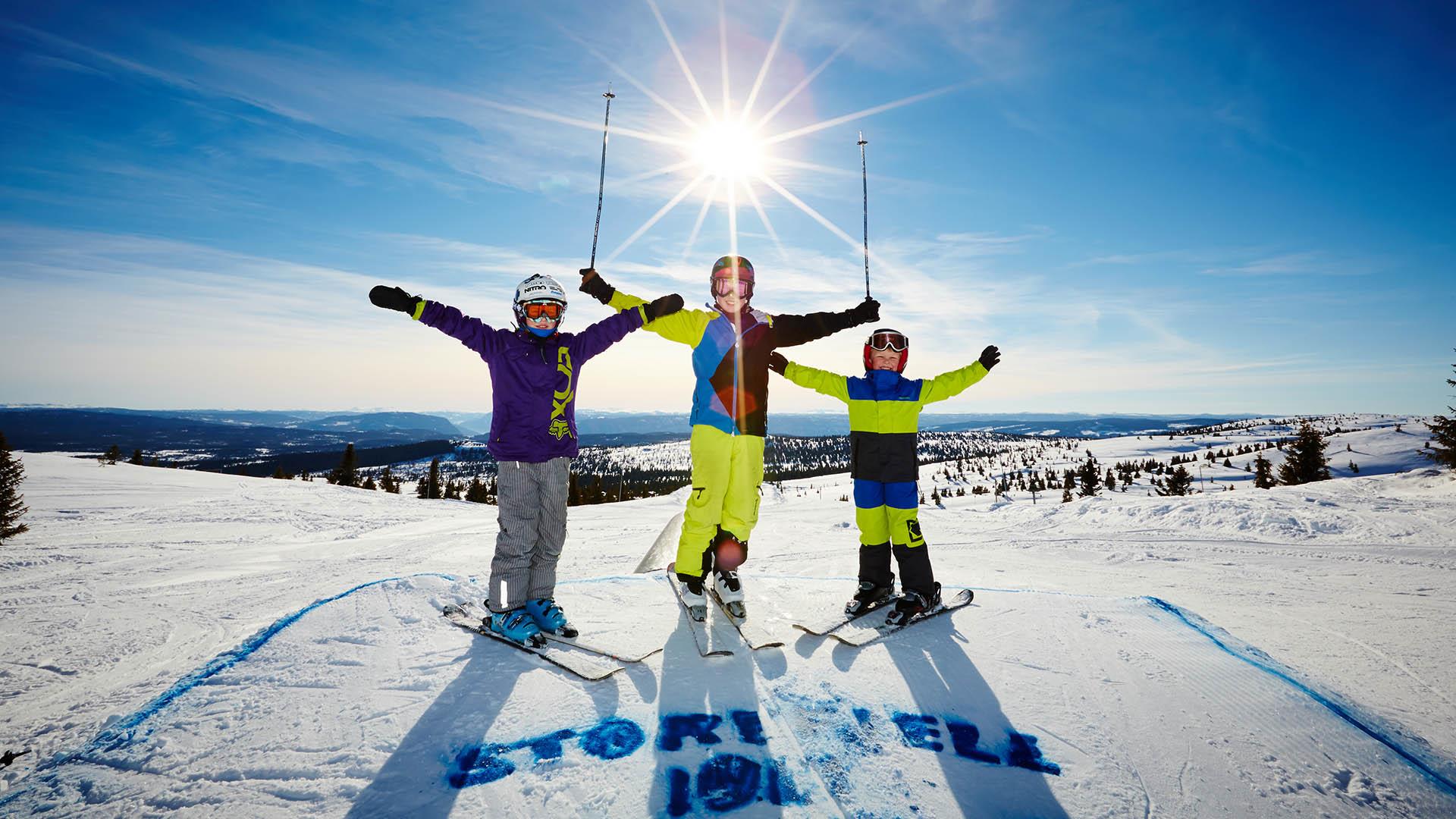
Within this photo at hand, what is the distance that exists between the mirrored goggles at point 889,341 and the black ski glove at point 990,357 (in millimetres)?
711

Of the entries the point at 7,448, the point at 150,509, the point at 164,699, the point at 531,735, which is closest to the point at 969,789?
the point at 531,735

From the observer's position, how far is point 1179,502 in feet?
33.2

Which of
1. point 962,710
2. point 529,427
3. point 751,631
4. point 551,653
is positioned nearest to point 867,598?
point 751,631

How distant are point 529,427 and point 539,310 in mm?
916

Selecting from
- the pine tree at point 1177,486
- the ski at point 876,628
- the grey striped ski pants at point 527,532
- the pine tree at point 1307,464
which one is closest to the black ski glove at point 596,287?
the grey striped ski pants at point 527,532

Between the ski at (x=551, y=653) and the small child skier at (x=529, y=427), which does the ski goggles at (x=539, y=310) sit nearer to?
the small child skier at (x=529, y=427)

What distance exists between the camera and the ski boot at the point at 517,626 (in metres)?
3.39

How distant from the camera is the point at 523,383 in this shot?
394cm

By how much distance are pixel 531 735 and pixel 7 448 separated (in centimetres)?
1773

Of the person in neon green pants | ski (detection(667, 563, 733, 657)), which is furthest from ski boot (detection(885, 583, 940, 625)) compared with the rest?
ski (detection(667, 563, 733, 657))

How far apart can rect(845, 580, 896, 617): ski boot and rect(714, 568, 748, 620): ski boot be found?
33.3 inches

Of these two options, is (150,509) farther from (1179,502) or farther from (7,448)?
(1179,502)

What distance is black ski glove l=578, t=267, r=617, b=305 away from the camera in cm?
434

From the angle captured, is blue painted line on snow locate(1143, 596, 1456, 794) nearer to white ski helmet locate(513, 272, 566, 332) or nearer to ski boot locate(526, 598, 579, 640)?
ski boot locate(526, 598, 579, 640)
